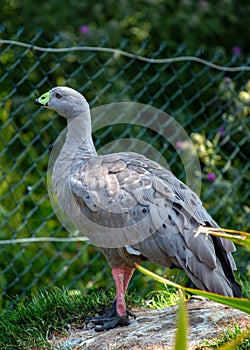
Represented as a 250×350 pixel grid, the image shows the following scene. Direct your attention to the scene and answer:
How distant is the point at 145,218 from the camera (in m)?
3.54

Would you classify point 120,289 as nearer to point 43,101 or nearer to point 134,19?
point 43,101

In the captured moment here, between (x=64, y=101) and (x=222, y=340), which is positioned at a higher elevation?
(x=64, y=101)

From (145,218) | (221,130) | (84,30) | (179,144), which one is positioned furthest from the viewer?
(84,30)

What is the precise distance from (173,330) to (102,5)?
418 cm

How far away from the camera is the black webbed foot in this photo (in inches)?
139

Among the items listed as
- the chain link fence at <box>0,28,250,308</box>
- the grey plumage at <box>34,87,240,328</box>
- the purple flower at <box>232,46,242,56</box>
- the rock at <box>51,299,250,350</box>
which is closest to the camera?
the rock at <box>51,299,250,350</box>

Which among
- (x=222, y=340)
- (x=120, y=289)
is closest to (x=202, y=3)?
(x=120, y=289)

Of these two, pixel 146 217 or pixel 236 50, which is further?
pixel 236 50

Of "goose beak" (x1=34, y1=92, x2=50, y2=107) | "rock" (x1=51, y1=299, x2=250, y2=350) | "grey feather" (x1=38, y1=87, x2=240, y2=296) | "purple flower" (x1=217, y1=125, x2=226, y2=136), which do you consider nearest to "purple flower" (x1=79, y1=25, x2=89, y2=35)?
"purple flower" (x1=217, y1=125, x2=226, y2=136)

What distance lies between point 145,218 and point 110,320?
1.56 ft

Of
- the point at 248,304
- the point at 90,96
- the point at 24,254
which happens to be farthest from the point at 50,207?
the point at 248,304

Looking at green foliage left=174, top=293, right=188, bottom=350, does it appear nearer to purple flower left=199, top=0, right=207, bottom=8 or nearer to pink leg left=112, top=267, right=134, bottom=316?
pink leg left=112, top=267, right=134, bottom=316

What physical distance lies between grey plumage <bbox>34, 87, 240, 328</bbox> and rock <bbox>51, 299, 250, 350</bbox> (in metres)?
0.14

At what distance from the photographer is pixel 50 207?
557cm
